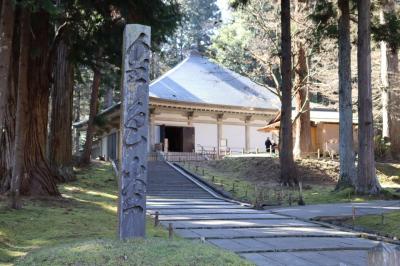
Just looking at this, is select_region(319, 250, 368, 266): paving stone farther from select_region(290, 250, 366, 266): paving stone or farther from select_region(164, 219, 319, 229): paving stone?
select_region(164, 219, 319, 229): paving stone

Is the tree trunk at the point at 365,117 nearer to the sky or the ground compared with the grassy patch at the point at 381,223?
nearer to the sky

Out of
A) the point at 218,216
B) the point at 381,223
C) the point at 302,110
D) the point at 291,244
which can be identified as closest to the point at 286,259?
the point at 291,244

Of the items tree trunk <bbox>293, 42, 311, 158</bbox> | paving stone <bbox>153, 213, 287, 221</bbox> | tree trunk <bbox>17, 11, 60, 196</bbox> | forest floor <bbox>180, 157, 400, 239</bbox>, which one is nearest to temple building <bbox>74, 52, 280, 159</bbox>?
forest floor <bbox>180, 157, 400, 239</bbox>

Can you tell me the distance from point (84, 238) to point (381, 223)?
259 inches

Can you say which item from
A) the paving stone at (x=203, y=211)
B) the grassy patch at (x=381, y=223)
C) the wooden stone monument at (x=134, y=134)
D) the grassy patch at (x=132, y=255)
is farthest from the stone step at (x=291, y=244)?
the paving stone at (x=203, y=211)

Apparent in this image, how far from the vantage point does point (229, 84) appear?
3731 centimetres

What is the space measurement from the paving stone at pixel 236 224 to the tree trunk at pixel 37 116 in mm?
4169

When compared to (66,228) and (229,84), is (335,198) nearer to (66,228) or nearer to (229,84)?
(66,228)

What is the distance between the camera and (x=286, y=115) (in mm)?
19719

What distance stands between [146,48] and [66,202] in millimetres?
7281

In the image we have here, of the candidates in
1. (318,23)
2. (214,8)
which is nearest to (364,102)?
(318,23)

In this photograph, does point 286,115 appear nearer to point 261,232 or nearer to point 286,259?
point 261,232

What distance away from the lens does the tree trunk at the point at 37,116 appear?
42.6 ft

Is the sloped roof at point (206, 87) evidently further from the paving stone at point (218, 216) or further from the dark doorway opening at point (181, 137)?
the paving stone at point (218, 216)
